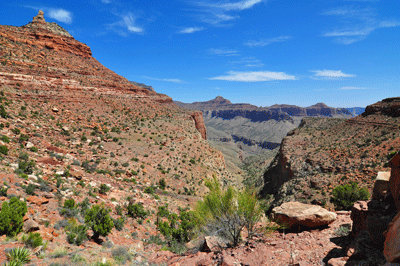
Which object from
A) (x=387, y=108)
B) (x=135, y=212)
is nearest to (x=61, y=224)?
(x=135, y=212)

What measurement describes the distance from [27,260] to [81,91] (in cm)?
4076

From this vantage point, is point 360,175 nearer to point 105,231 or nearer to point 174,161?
point 174,161

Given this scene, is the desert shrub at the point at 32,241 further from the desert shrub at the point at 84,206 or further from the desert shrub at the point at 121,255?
the desert shrub at the point at 84,206

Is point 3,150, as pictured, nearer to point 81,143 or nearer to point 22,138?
point 22,138

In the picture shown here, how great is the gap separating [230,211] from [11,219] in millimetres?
8572

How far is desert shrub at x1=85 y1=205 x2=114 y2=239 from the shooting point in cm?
938

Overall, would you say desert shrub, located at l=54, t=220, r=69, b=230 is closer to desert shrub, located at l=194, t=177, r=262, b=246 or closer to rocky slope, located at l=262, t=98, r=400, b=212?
desert shrub, located at l=194, t=177, r=262, b=246

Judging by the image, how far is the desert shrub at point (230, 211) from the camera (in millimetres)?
8102

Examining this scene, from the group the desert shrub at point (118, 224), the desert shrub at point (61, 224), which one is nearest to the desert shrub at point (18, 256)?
the desert shrub at point (61, 224)

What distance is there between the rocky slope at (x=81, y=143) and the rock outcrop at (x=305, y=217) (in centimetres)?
Answer: 740

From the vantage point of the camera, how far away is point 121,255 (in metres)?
8.47

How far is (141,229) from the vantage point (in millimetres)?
12602

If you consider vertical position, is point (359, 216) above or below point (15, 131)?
below

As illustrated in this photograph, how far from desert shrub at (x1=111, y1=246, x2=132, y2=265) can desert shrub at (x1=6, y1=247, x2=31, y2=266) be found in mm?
3264
